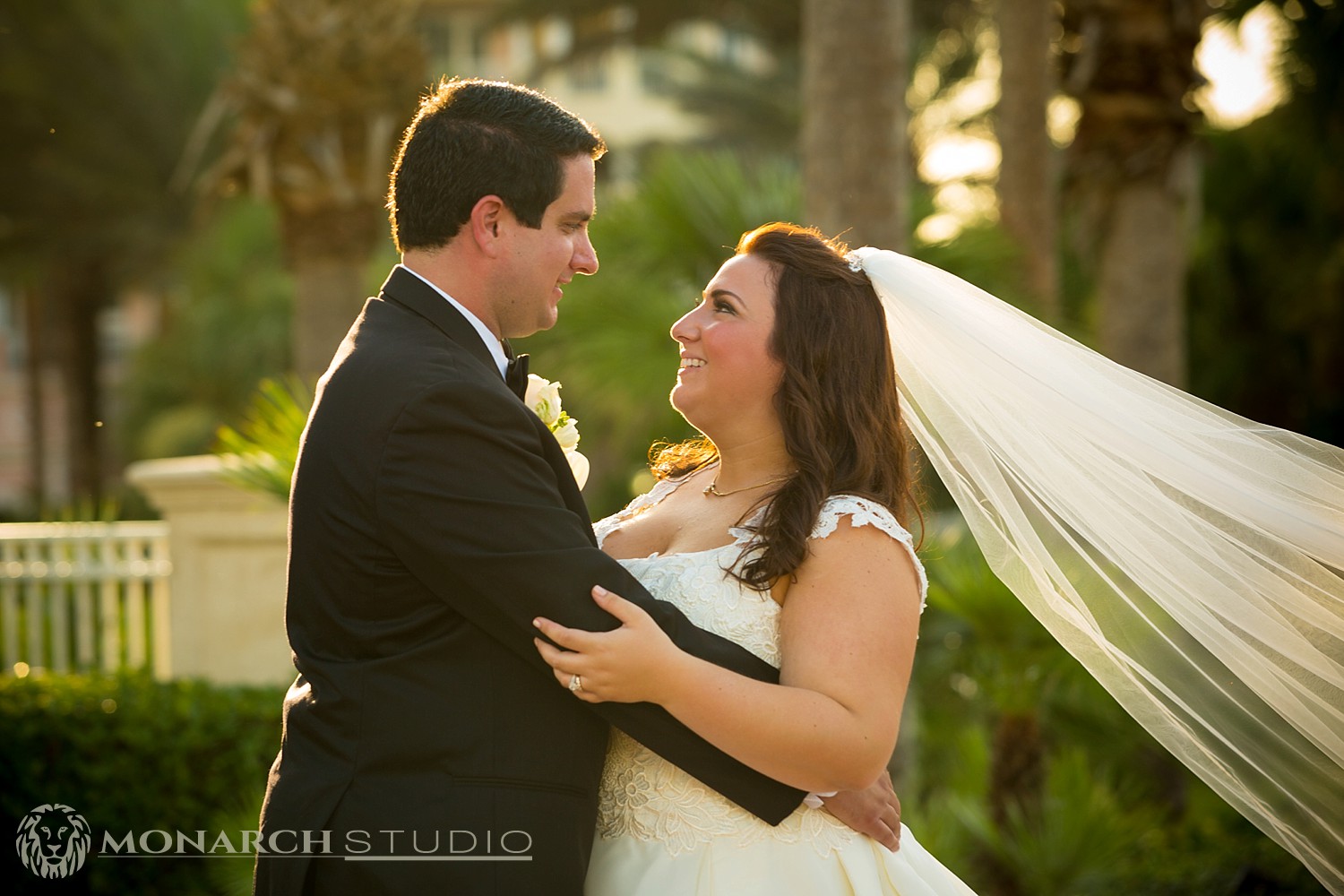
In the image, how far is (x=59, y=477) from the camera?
105ft

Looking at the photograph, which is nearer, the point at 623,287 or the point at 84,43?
the point at 623,287

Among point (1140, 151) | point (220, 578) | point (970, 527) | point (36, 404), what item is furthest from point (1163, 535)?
point (36, 404)

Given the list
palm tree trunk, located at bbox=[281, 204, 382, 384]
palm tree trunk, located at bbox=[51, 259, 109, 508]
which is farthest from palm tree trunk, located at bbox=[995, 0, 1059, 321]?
palm tree trunk, located at bbox=[51, 259, 109, 508]

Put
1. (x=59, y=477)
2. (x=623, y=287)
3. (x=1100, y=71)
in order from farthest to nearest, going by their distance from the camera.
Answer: (x=59, y=477)
(x=1100, y=71)
(x=623, y=287)

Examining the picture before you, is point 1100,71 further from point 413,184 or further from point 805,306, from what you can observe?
point 413,184

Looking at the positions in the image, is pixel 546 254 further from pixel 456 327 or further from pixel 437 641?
pixel 437 641

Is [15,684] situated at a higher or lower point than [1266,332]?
lower

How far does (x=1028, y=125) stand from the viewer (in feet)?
28.8

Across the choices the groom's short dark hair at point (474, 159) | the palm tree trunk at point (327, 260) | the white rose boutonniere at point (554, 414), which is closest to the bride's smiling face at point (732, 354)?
the white rose boutonniere at point (554, 414)

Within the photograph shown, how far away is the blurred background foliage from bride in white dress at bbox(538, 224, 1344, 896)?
0.97m

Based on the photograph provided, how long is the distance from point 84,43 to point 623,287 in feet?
48.9

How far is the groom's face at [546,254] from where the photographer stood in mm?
2721

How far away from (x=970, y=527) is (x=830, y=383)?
496mm

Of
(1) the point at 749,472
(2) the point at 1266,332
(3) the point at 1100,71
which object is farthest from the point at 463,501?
(2) the point at 1266,332
